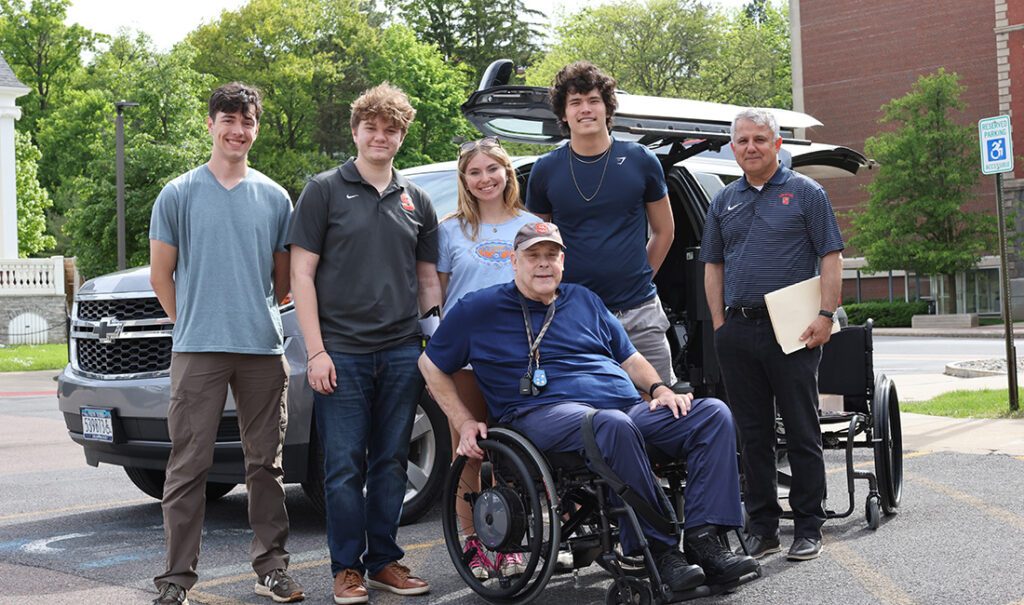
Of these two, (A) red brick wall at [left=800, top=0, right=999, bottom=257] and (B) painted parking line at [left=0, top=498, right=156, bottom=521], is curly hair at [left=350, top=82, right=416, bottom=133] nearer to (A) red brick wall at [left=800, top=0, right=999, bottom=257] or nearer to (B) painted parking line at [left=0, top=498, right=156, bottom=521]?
(B) painted parking line at [left=0, top=498, right=156, bottom=521]

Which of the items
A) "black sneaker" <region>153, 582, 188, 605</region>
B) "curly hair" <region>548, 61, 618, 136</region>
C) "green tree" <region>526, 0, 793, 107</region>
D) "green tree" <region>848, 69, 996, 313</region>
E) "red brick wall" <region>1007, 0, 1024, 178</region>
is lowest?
"black sneaker" <region>153, 582, 188, 605</region>

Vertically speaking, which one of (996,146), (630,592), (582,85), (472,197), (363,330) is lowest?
(630,592)

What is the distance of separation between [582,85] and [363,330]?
4.93ft

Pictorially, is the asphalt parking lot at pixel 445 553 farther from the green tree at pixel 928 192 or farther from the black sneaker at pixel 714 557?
the green tree at pixel 928 192

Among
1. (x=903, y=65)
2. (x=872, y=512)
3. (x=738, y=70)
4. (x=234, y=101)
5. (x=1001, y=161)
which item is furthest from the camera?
(x=738, y=70)

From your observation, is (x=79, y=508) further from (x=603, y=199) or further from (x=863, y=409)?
(x=863, y=409)

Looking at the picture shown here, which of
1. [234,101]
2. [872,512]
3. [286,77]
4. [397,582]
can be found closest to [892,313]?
[286,77]

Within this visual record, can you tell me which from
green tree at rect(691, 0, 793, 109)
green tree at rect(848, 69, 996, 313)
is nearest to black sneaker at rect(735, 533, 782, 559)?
green tree at rect(848, 69, 996, 313)

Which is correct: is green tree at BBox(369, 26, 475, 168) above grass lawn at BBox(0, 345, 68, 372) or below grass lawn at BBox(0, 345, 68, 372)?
above

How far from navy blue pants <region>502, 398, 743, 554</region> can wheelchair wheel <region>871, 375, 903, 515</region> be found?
1.93 meters

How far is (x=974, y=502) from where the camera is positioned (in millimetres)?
6203

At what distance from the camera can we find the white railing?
3138 centimetres

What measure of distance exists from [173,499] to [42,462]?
215 inches

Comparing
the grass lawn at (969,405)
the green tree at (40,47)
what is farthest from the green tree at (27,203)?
the grass lawn at (969,405)
